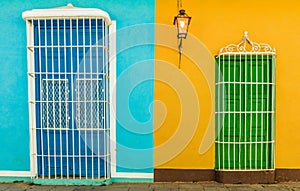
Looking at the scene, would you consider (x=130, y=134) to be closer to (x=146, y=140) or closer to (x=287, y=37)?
(x=146, y=140)

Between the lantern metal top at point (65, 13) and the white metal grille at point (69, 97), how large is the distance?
0.14 m

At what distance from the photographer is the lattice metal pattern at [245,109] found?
512 centimetres

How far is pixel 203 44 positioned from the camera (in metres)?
5.19

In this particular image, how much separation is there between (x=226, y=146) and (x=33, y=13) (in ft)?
13.7

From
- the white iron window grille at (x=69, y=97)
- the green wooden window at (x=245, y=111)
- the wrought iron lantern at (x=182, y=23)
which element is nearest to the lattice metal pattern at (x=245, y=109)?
the green wooden window at (x=245, y=111)

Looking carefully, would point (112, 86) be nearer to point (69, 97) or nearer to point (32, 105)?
point (69, 97)

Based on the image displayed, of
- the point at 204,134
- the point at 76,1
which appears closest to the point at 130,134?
the point at 204,134

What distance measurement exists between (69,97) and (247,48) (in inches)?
133

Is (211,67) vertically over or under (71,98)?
over

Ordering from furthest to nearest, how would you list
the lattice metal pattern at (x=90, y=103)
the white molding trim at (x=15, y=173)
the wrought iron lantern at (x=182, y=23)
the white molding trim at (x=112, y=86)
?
1. the white molding trim at (x=15, y=173)
2. the white molding trim at (x=112, y=86)
3. the lattice metal pattern at (x=90, y=103)
4. the wrought iron lantern at (x=182, y=23)

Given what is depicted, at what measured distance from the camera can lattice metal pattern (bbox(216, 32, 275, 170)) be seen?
5117 millimetres

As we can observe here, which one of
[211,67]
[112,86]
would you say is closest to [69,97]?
[112,86]

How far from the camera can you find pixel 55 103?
5.15 metres

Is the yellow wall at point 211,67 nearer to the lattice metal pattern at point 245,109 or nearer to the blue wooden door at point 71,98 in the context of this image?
the lattice metal pattern at point 245,109
